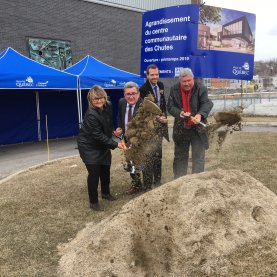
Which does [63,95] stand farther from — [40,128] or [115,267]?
[115,267]

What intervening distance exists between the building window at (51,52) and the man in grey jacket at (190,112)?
1149 centimetres

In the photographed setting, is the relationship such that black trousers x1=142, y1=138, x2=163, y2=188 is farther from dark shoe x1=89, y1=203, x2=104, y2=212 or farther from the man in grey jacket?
dark shoe x1=89, y1=203, x2=104, y2=212

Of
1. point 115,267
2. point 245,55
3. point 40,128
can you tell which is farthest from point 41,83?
point 115,267

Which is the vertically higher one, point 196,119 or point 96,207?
point 196,119

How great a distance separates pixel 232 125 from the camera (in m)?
5.21

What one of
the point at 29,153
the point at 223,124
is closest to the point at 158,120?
the point at 223,124

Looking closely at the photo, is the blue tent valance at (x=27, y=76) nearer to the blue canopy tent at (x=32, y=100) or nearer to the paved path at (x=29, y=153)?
the blue canopy tent at (x=32, y=100)

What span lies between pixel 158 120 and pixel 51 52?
1200cm

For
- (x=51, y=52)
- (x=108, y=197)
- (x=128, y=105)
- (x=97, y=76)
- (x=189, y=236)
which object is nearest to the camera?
(x=189, y=236)

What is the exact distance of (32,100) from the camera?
1344 centimetres

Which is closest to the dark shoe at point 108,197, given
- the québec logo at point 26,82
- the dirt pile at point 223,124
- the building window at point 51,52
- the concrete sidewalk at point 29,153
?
the dirt pile at point 223,124

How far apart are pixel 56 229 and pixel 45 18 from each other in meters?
13.1

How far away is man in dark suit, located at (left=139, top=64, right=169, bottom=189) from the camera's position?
570 cm

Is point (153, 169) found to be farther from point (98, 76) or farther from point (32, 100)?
point (32, 100)
